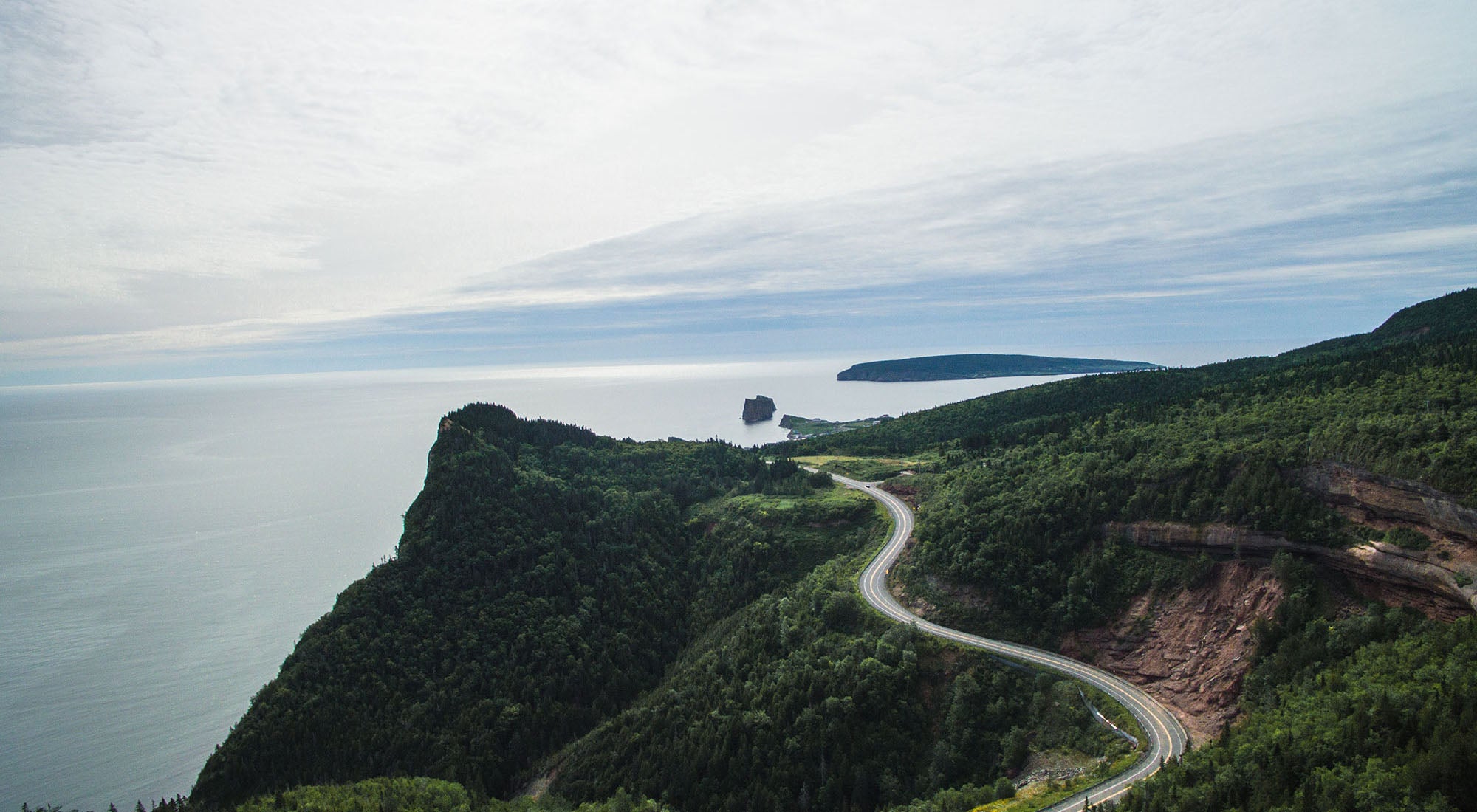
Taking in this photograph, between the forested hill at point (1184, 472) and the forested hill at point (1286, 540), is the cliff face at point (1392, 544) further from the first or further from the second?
the forested hill at point (1184, 472)

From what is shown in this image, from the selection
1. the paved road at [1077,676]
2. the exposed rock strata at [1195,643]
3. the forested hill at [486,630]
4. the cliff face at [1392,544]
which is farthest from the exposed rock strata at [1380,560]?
the forested hill at [486,630]

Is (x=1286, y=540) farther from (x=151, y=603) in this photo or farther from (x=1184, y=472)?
(x=151, y=603)

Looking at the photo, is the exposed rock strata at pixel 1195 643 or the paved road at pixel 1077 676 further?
the exposed rock strata at pixel 1195 643

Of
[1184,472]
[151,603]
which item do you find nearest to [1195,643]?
[1184,472]

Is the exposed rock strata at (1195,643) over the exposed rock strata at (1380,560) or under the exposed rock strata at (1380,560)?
under

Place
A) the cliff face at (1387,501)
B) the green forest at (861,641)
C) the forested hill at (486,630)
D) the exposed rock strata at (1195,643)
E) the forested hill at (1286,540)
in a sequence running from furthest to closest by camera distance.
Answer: the forested hill at (486,630) < the exposed rock strata at (1195,643) < the cliff face at (1387,501) < the green forest at (861,641) < the forested hill at (1286,540)

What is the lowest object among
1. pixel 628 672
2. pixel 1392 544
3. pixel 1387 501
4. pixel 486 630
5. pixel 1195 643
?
pixel 628 672

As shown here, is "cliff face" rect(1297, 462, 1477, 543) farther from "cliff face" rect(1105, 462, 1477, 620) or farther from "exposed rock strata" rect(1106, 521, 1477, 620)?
"exposed rock strata" rect(1106, 521, 1477, 620)
